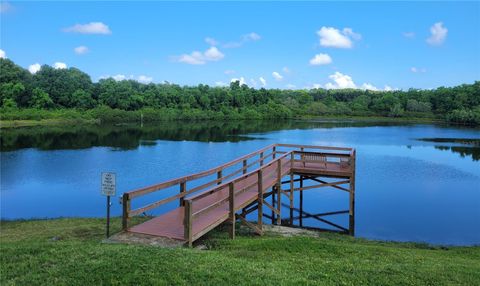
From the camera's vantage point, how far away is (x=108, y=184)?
34.7ft

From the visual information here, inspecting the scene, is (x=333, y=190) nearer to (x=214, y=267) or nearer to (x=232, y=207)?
(x=232, y=207)

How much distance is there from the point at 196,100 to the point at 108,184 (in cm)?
10045

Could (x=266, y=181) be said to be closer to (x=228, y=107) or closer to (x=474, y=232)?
(x=474, y=232)

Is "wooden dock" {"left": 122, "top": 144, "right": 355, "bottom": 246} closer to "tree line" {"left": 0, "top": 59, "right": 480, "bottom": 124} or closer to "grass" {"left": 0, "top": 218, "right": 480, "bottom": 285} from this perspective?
"grass" {"left": 0, "top": 218, "right": 480, "bottom": 285}

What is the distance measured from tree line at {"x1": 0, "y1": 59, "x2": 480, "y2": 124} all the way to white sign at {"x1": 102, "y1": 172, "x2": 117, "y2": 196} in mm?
74231

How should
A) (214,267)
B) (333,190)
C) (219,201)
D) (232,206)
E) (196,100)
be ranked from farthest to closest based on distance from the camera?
(196,100)
(333,190)
(232,206)
(219,201)
(214,267)

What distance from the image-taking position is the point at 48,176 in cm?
2511

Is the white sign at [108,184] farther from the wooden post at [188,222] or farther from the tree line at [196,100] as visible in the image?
the tree line at [196,100]

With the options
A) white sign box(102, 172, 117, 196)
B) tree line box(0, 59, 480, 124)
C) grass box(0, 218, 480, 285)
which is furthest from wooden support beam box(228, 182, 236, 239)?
tree line box(0, 59, 480, 124)

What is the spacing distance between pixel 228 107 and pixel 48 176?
88.0 metres

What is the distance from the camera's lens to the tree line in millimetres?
84812

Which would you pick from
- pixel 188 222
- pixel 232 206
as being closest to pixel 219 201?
pixel 232 206

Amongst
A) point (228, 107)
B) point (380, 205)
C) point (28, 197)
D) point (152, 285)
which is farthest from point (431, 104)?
point (152, 285)

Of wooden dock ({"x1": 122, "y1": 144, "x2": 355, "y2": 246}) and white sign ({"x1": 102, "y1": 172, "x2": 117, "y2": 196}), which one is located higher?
white sign ({"x1": 102, "y1": 172, "x2": 117, "y2": 196})
